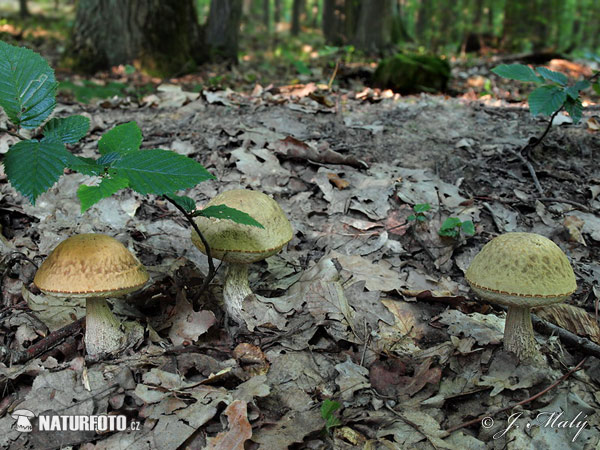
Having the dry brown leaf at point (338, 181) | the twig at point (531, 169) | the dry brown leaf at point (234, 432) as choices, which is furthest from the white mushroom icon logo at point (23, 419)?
the twig at point (531, 169)

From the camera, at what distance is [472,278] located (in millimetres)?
2465

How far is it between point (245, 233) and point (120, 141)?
81 cm

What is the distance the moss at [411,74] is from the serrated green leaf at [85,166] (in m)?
6.68

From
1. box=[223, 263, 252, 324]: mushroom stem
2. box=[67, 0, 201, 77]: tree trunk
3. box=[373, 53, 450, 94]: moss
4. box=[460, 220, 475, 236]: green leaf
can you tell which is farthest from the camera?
box=[67, 0, 201, 77]: tree trunk

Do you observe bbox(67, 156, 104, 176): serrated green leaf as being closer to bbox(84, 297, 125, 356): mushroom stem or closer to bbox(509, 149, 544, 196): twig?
bbox(84, 297, 125, 356): mushroom stem

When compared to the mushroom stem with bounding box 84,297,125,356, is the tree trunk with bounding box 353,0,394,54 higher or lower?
higher

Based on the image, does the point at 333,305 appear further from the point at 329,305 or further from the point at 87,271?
the point at 87,271

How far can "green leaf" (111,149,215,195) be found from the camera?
6.43 ft

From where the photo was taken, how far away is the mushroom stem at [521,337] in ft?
8.80

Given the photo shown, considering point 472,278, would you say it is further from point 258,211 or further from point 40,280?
point 40,280

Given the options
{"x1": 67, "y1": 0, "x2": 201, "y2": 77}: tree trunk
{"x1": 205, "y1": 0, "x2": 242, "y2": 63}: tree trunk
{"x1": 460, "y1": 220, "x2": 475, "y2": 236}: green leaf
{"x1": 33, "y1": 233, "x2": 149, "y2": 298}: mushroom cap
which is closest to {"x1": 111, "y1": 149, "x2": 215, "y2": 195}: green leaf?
{"x1": 33, "y1": 233, "x2": 149, "y2": 298}: mushroom cap

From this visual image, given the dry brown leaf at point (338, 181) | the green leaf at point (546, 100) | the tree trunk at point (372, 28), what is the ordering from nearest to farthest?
the green leaf at point (546, 100)
the dry brown leaf at point (338, 181)
the tree trunk at point (372, 28)

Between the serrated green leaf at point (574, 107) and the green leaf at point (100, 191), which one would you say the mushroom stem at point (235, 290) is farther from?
the serrated green leaf at point (574, 107)

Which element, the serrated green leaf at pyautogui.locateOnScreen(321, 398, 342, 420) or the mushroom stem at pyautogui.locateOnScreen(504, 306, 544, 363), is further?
the mushroom stem at pyautogui.locateOnScreen(504, 306, 544, 363)
